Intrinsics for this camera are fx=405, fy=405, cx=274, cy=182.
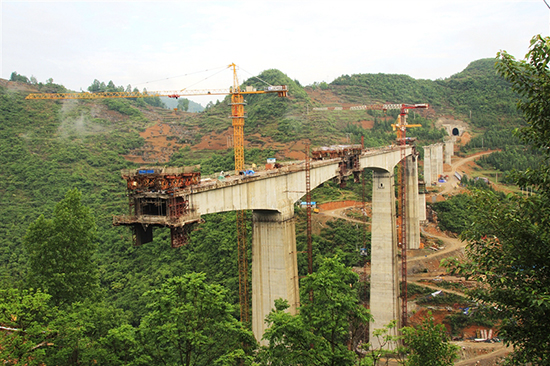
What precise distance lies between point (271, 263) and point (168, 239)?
112 ft

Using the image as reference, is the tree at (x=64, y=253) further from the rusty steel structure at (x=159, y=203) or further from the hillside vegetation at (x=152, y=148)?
the rusty steel structure at (x=159, y=203)

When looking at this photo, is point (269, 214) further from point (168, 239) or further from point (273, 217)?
point (168, 239)

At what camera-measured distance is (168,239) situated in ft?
193

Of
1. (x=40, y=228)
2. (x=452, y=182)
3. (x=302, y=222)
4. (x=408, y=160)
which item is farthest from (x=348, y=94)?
(x=40, y=228)

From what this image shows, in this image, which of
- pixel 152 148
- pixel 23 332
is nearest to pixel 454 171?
pixel 152 148

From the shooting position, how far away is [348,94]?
6260 inches

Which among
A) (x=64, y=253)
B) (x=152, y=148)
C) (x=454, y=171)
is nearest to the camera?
(x=64, y=253)

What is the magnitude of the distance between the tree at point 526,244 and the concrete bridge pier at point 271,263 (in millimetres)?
17124

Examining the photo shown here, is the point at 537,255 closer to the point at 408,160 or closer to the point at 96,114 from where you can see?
the point at 408,160

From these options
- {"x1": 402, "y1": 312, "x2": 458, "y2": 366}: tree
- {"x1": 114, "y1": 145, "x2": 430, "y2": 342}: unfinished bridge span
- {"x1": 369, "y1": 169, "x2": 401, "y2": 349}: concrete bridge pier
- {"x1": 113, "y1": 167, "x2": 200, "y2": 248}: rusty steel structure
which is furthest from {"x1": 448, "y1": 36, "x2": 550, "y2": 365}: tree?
{"x1": 369, "y1": 169, "x2": 401, "y2": 349}: concrete bridge pier

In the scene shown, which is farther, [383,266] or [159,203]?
[383,266]

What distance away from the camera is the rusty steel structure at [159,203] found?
66.7 ft

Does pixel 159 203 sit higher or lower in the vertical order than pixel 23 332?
higher

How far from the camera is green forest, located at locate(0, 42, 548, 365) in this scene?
18.1 m
